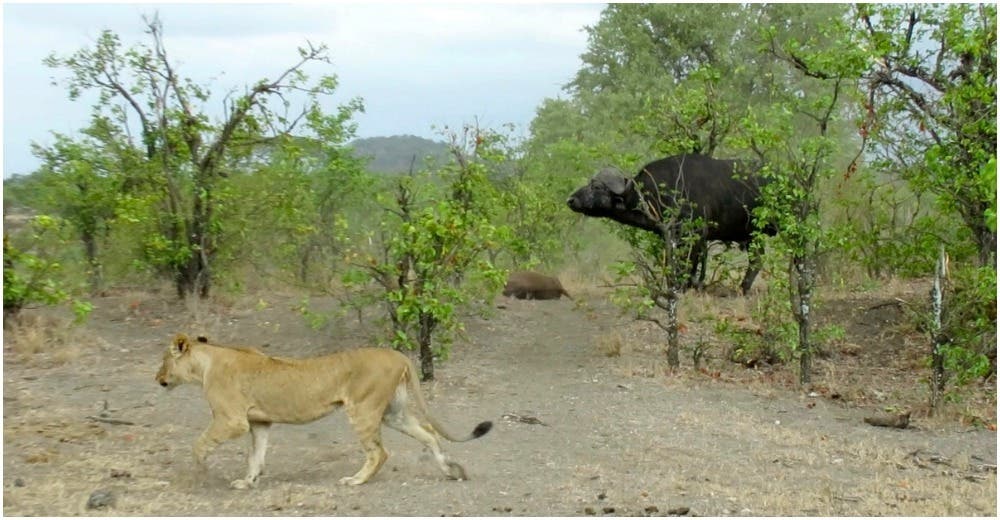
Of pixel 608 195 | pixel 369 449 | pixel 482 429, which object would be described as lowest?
pixel 369 449

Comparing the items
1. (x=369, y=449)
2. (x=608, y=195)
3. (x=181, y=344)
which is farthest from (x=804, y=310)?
(x=181, y=344)

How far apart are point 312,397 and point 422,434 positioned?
2.75ft

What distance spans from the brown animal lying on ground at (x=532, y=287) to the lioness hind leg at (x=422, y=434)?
943 cm

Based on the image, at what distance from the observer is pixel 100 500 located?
7551mm

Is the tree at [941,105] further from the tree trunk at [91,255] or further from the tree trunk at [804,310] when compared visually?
the tree trunk at [91,255]

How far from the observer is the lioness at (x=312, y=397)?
27.9 ft

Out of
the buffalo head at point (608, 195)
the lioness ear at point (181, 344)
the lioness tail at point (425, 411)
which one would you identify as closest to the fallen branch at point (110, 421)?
the lioness ear at point (181, 344)

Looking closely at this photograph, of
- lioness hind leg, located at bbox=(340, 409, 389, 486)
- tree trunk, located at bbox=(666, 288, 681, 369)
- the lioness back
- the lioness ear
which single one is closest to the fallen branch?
the lioness ear

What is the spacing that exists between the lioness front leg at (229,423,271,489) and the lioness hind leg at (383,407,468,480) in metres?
0.89

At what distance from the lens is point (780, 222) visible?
514 inches

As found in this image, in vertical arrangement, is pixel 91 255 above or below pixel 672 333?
above

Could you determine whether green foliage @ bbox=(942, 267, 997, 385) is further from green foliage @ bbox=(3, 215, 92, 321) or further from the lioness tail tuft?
green foliage @ bbox=(3, 215, 92, 321)

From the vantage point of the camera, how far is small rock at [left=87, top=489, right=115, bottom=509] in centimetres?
750

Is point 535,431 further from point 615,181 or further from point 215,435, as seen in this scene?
point 615,181
